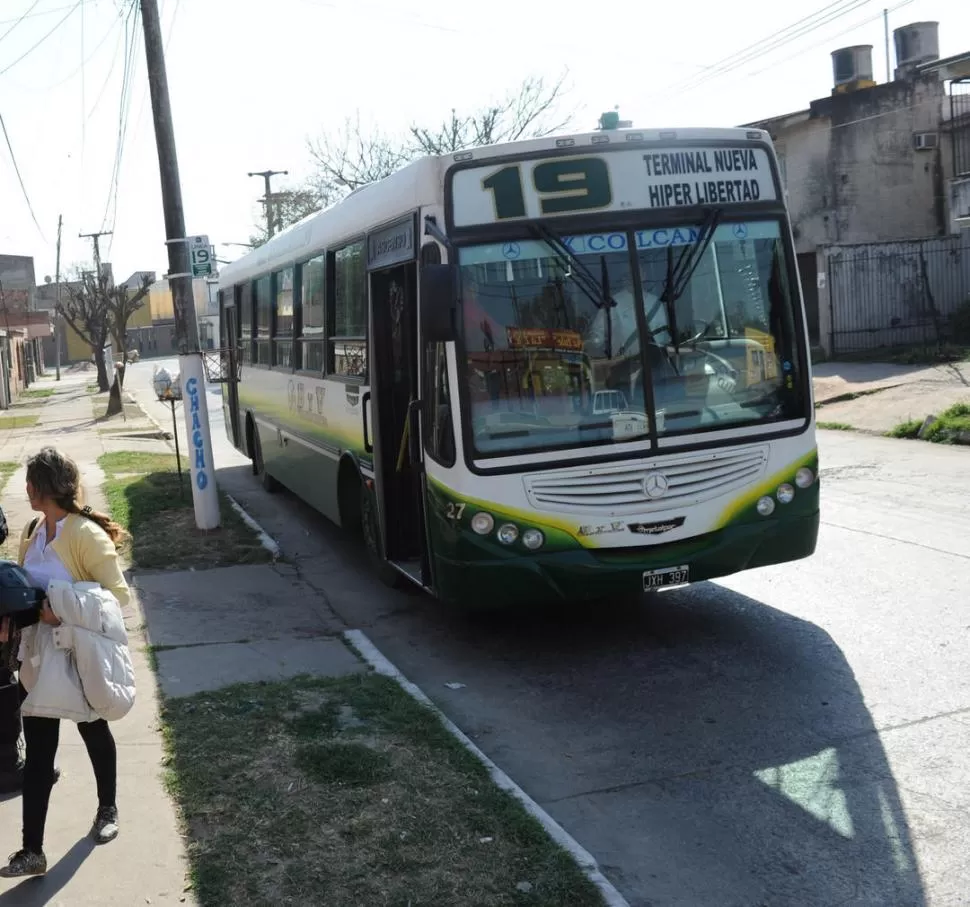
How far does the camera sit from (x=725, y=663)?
21.8 ft

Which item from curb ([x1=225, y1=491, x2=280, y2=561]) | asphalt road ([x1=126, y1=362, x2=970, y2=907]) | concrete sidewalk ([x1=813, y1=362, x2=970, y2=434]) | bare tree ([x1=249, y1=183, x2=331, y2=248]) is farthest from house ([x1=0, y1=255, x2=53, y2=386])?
asphalt road ([x1=126, y1=362, x2=970, y2=907])

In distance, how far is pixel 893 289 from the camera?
26.0m

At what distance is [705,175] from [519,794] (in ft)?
12.6

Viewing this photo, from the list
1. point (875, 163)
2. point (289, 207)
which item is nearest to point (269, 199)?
point (289, 207)

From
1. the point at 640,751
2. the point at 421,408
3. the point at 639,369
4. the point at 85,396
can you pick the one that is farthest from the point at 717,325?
the point at 85,396

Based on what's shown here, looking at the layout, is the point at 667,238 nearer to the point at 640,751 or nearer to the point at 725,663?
the point at 725,663

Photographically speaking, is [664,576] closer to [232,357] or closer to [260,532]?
[260,532]

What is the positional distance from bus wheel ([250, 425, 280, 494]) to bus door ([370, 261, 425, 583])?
6264 mm

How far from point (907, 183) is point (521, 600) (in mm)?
27621

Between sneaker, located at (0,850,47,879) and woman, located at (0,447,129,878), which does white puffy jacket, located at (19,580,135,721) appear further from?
sneaker, located at (0,850,47,879)

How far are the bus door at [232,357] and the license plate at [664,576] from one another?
30.5 ft

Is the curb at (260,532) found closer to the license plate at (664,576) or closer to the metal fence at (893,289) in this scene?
the license plate at (664,576)

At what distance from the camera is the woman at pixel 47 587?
4.25 metres

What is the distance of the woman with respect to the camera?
425 cm
